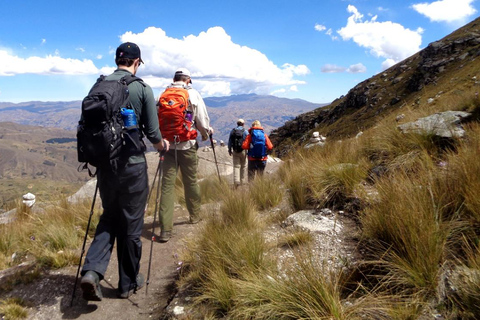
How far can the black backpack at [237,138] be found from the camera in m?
9.32

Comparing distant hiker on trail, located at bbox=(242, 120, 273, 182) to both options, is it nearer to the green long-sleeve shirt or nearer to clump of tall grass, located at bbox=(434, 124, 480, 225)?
the green long-sleeve shirt

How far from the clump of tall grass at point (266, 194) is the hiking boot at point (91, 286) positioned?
315cm

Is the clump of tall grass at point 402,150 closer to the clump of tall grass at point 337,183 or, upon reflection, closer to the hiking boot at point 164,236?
the clump of tall grass at point 337,183

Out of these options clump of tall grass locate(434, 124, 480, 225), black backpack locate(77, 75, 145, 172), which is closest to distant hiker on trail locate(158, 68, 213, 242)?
black backpack locate(77, 75, 145, 172)

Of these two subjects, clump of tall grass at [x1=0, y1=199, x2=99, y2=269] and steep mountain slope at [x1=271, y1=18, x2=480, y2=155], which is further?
steep mountain slope at [x1=271, y1=18, x2=480, y2=155]

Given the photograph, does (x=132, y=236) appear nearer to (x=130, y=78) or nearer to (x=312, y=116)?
(x=130, y=78)

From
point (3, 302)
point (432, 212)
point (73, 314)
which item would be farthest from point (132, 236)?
point (432, 212)

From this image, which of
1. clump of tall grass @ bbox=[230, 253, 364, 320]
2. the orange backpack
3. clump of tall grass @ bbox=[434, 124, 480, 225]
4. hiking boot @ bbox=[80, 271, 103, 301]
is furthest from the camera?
the orange backpack

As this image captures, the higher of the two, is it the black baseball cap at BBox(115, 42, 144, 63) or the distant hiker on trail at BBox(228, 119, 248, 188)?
the black baseball cap at BBox(115, 42, 144, 63)

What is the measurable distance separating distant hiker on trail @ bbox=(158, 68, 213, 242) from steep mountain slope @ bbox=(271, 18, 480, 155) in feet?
94.6

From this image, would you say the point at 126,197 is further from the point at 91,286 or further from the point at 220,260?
the point at 220,260

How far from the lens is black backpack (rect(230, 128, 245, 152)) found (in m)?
9.32

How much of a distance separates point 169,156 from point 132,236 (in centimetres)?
204

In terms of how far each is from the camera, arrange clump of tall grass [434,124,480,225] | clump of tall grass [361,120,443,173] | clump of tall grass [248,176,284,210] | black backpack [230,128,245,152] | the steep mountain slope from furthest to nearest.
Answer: the steep mountain slope → black backpack [230,128,245,152] → clump of tall grass [248,176,284,210] → clump of tall grass [361,120,443,173] → clump of tall grass [434,124,480,225]
